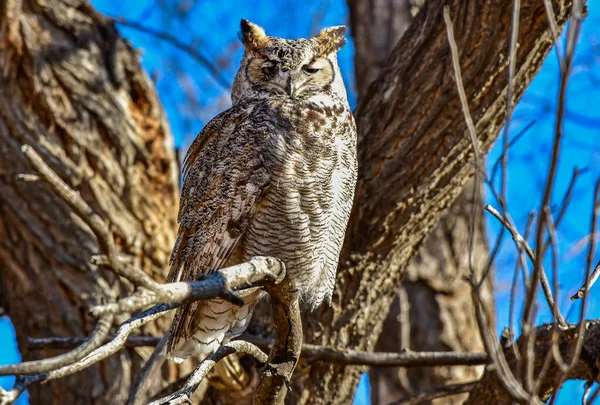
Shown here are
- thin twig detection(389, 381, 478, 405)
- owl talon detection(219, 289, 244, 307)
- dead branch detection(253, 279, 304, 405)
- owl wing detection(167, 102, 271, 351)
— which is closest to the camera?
owl talon detection(219, 289, 244, 307)

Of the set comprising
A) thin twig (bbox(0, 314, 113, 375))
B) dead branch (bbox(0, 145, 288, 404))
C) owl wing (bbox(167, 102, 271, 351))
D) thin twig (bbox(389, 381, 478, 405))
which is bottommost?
thin twig (bbox(0, 314, 113, 375))

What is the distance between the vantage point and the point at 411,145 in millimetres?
2791

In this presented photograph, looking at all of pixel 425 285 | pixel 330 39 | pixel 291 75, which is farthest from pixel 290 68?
pixel 425 285

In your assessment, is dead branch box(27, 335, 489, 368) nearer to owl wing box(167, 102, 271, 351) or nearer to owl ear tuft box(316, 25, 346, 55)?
owl wing box(167, 102, 271, 351)

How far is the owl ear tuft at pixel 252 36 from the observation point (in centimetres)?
289

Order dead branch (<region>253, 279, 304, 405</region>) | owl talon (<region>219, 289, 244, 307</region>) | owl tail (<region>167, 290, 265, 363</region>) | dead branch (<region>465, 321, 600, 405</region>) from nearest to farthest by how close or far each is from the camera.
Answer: owl talon (<region>219, 289, 244, 307</region>) < dead branch (<region>253, 279, 304, 405</region>) < dead branch (<region>465, 321, 600, 405</region>) < owl tail (<region>167, 290, 265, 363</region>)

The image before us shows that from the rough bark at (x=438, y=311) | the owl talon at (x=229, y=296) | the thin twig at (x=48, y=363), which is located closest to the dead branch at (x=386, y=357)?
the owl talon at (x=229, y=296)

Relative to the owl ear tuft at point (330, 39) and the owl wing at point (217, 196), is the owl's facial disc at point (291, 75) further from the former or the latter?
the owl wing at point (217, 196)

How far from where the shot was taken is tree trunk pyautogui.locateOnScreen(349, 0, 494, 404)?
14.7 ft

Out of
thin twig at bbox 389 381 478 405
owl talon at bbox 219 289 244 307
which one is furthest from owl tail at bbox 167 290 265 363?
owl talon at bbox 219 289 244 307

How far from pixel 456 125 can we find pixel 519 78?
0.92 ft

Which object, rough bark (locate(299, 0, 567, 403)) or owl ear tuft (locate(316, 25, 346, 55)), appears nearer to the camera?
rough bark (locate(299, 0, 567, 403))

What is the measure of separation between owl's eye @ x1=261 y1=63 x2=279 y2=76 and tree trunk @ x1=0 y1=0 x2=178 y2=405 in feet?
2.96

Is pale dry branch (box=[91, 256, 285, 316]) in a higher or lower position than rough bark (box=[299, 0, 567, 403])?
lower
